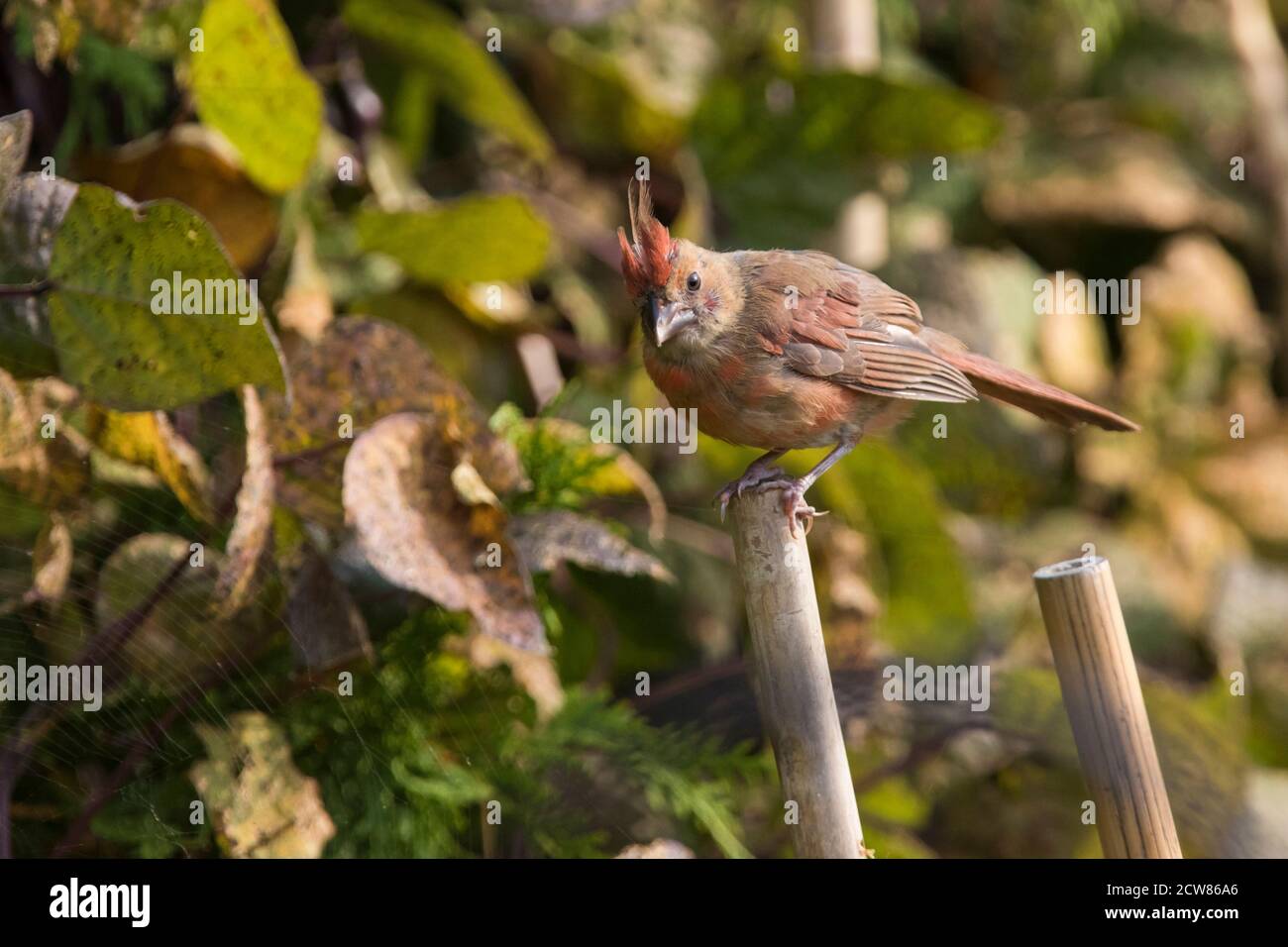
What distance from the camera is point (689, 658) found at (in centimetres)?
330

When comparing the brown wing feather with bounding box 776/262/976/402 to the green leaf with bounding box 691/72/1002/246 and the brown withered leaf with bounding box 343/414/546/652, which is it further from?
the green leaf with bounding box 691/72/1002/246

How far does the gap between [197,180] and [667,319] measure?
1.06 m

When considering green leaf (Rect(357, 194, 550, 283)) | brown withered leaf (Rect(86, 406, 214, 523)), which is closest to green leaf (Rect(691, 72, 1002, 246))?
green leaf (Rect(357, 194, 550, 283))

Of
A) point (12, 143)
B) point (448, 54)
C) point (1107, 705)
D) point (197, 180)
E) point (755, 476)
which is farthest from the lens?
point (448, 54)

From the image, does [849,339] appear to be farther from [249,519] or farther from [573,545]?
[249,519]

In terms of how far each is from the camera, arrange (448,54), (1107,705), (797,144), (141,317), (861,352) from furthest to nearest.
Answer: (797,144) < (448,54) < (861,352) < (141,317) < (1107,705)

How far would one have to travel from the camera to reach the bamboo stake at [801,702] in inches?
66.4

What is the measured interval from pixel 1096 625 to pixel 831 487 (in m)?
1.63

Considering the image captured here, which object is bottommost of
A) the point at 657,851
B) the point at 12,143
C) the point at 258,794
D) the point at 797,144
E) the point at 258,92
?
the point at 657,851

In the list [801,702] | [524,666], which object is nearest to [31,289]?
[524,666]

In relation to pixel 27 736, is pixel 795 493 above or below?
above

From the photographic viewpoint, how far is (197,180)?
270 centimetres

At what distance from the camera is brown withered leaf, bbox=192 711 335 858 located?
2074mm

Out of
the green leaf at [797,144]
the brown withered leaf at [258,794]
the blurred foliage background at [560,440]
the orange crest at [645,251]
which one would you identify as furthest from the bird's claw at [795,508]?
the green leaf at [797,144]
